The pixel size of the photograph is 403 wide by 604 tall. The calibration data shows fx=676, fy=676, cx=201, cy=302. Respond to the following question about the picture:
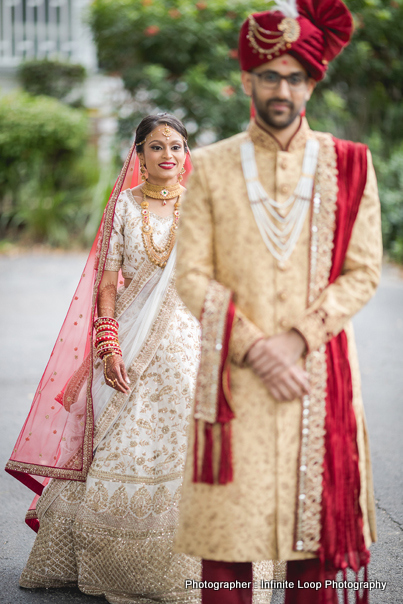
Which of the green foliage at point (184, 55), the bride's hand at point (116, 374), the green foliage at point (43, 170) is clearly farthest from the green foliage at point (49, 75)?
the bride's hand at point (116, 374)

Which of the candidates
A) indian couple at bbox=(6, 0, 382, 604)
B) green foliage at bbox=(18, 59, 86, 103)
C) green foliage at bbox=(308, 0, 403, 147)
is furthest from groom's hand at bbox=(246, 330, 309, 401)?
green foliage at bbox=(18, 59, 86, 103)

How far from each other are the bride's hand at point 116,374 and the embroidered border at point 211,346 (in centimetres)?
82

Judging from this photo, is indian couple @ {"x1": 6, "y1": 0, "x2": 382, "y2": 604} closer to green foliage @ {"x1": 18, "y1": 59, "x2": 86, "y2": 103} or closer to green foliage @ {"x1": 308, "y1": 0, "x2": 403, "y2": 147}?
green foliage @ {"x1": 308, "y1": 0, "x2": 403, "y2": 147}

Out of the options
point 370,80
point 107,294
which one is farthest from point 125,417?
point 370,80

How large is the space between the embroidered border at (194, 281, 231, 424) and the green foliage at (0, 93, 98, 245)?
33.8 ft

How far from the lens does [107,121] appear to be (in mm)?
14305

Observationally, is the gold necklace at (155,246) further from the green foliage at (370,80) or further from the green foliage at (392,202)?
the green foliage at (370,80)

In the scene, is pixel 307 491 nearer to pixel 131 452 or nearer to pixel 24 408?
pixel 131 452

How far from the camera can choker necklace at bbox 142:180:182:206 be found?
2875 mm

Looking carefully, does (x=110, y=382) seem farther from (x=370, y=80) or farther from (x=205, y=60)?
(x=370, y=80)

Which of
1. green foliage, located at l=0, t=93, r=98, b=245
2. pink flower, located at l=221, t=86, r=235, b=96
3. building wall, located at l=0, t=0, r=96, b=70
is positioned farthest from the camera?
building wall, located at l=0, t=0, r=96, b=70

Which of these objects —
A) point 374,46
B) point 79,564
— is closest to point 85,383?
point 79,564

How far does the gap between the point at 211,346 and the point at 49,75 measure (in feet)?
43.5

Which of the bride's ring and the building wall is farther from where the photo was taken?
the building wall
